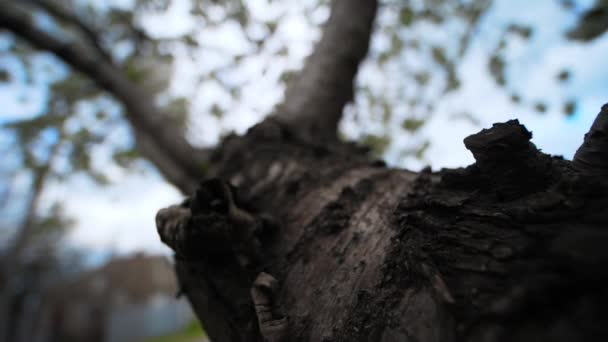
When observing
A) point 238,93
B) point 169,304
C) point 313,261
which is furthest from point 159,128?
point 169,304

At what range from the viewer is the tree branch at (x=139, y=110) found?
2.36 metres

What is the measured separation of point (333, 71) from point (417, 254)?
5.01 feet

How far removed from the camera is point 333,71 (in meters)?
1.99

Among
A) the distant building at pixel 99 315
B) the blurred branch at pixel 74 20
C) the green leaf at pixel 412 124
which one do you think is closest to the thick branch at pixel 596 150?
the green leaf at pixel 412 124

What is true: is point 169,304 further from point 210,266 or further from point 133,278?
point 210,266

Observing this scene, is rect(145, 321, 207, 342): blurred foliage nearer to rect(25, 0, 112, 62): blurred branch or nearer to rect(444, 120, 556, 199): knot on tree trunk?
rect(25, 0, 112, 62): blurred branch

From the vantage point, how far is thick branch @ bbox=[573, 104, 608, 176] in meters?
0.66

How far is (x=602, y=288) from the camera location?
426mm

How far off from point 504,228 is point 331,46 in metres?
1.66

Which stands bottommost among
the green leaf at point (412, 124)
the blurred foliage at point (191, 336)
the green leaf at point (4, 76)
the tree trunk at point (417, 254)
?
the tree trunk at point (417, 254)

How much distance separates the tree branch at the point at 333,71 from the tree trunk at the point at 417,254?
0.71m

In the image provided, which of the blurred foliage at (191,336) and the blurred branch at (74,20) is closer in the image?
the blurred branch at (74,20)

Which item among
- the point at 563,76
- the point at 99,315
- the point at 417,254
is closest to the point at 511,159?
the point at 417,254

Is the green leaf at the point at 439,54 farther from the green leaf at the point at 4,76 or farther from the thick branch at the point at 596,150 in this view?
the green leaf at the point at 4,76
